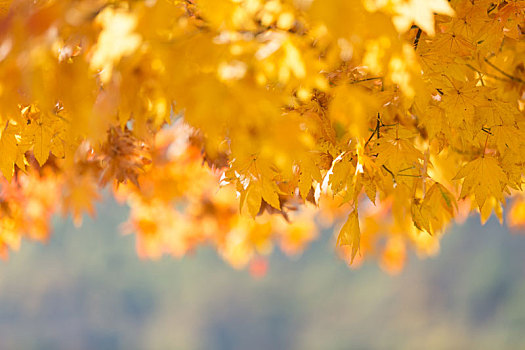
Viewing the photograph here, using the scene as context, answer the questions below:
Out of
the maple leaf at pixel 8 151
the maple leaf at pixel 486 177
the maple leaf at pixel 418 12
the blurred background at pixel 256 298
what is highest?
the maple leaf at pixel 418 12

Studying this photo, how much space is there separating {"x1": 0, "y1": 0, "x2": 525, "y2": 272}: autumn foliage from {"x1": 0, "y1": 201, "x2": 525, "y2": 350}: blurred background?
4.27 m

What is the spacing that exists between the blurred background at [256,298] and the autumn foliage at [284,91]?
14.0 ft

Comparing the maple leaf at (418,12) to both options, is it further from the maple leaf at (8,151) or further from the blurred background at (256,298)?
the blurred background at (256,298)

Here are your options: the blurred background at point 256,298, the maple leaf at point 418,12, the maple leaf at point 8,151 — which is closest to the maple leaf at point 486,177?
the maple leaf at point 418,12

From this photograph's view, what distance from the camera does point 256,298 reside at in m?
7.21

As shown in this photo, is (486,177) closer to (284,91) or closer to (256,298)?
(284,91)

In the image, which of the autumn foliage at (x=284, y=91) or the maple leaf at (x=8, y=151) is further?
the maple leaf at (x=8, y=151)

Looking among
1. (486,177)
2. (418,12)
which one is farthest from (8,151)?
(486,177)

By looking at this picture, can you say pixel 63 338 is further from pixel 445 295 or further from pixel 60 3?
pixel 60 3

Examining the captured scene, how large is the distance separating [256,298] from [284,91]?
247 inches

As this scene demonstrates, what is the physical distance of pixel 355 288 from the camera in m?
7.13

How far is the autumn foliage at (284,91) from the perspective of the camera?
3.10 ft

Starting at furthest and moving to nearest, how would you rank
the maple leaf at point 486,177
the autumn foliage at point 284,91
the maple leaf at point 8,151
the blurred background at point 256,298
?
the blurred background at point 256,298, the maple leaf at point 486,177, the maple leaf at point 8,151, the autumn foliage at point 284,91

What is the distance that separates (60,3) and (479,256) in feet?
21.9
